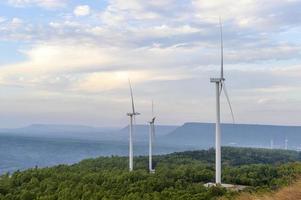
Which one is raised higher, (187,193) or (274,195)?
(274,195)

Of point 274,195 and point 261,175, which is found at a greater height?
point 274,195

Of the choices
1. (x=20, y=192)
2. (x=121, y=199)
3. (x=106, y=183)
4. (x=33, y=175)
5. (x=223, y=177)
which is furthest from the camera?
(x=223, y=177)

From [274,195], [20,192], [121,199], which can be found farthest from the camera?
[20,192]

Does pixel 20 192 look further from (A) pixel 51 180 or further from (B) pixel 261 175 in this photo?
(B) pixel 261 175

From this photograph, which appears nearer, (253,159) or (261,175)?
(261,175)

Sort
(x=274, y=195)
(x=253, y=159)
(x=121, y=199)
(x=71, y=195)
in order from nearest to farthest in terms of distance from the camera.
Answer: (x=274, y=195) < (x=121, y=199) < (x=71, y=195) < (x=253, y=159)

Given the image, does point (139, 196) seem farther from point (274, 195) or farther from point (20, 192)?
point (274, 195)

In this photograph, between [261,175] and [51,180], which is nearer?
[51,180]

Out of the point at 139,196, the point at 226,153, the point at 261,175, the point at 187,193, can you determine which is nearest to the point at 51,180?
the point at 139,196

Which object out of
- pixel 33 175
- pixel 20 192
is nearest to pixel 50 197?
pixel 20 192
